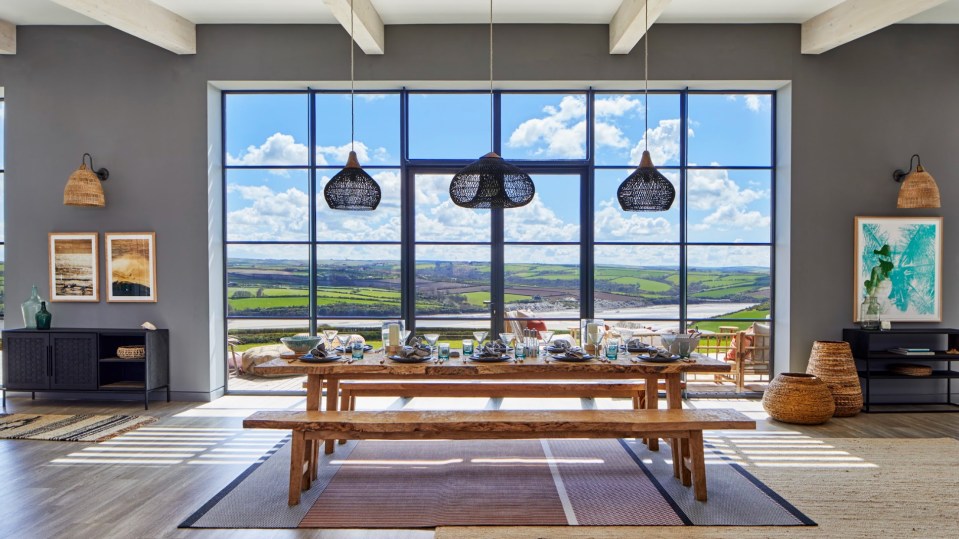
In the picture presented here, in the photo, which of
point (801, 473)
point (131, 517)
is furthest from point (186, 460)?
point (801, 473)

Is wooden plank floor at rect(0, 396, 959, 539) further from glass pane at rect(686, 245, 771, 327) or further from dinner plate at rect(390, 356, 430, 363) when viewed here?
dinner plate at rect(390, 356, 430, 363)

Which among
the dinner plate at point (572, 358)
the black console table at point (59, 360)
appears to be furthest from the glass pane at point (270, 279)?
the dinner plate at point (572, 358)

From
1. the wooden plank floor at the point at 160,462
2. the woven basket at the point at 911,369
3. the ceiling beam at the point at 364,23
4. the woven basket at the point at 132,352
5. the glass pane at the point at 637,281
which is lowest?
the wooden plank floor at the point at 160,462

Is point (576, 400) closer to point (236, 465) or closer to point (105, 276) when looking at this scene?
point (236, 465)

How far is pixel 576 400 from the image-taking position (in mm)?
5664

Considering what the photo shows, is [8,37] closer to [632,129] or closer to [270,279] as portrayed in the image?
[270,279]

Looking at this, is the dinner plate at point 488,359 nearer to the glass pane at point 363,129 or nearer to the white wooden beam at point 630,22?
the glass pane at point 363,129

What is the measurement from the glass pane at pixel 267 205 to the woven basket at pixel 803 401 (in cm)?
502

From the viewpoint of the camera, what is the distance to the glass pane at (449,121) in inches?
227

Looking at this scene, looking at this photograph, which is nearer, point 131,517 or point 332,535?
point 332,535

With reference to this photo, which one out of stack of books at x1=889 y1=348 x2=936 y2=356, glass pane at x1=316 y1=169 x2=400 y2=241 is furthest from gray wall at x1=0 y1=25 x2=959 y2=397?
glass pane at x1=316 y1=169 x2=400 y2=241

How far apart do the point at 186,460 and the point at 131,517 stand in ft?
2.92

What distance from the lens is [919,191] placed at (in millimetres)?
5051

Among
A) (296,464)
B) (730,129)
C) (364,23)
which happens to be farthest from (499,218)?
(296,464)
